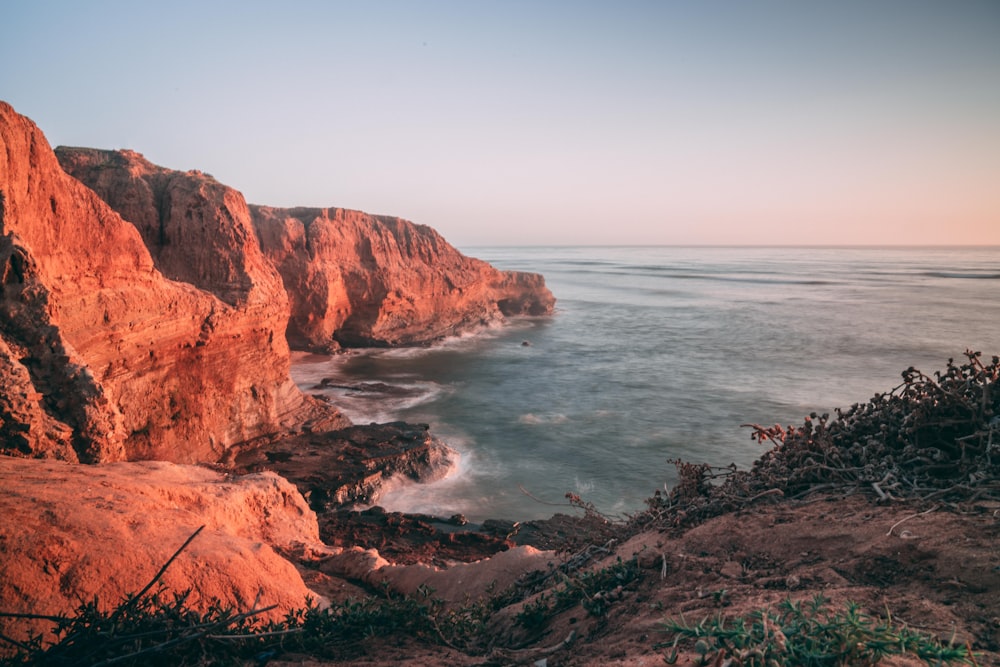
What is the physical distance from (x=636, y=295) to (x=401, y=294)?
117 ft

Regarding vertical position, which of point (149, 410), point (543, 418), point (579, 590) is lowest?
point (543, 418)

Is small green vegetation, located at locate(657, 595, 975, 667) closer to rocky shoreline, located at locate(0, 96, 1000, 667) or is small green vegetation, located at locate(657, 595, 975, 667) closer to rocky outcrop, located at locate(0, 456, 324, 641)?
rocky shoreline, located at locate(0, 96, 1000, 667)

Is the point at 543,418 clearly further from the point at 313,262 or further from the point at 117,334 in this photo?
the point at 313,262

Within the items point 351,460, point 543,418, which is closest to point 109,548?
point 351,460

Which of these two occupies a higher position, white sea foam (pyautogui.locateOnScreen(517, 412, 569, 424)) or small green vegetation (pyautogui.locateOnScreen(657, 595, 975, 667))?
small green vegetation (pyautogui.locateOnScreen(657, 595, 975, 667))

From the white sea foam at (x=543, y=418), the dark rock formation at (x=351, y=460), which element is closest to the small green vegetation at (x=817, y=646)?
the dark rock formation at (x=351, y=460)

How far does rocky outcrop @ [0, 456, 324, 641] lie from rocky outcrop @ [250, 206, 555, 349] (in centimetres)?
2127

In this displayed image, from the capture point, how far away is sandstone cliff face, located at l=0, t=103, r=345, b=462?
7.63m

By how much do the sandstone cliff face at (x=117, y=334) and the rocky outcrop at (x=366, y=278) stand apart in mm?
11388

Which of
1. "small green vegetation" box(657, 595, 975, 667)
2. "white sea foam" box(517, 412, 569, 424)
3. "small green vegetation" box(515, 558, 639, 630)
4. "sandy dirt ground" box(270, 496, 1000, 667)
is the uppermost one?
"small green vegetation" box(657, 595, 975, 667)

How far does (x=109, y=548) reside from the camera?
4152mm

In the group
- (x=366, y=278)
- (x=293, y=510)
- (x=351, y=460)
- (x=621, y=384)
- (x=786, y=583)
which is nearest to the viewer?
(x=786, y=583)

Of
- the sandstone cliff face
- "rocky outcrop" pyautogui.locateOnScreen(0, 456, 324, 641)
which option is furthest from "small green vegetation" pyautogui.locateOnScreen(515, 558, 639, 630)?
the sandstone cliff face

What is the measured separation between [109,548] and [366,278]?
85.2ft
